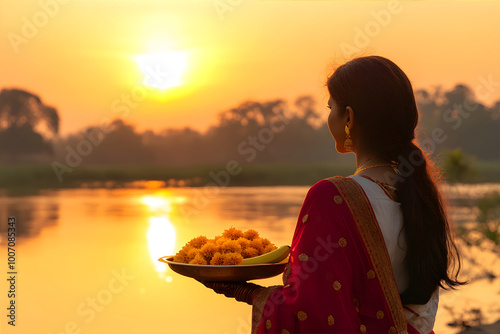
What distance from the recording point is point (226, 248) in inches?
85.4

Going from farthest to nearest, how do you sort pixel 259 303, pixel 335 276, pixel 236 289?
1. pixel 236 289
2. pixel 259 303
3. pixel 335 276

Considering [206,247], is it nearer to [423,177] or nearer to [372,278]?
[372,278]

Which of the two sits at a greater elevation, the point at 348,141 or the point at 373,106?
the point at 373,106

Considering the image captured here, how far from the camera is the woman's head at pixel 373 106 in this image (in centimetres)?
192

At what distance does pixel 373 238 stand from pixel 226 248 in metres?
0.59

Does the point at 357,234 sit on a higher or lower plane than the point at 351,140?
lower

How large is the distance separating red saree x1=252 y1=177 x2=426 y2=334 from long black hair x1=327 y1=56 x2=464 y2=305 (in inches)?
4.7

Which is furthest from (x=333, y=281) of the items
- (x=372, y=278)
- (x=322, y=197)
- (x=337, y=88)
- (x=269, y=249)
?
(x=337, y=88)

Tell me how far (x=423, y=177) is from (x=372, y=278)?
17.4 inches

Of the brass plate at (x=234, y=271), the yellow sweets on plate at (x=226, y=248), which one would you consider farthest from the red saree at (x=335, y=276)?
the yellow sweets on plate at (x=226, y=248)

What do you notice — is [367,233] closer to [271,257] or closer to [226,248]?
[271,257]

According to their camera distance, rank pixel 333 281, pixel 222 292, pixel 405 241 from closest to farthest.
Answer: pixel 333 281
pixel 405 241
pixel 222 292

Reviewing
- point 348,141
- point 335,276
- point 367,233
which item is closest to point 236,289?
point 335,276

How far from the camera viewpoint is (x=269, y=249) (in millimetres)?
2279
